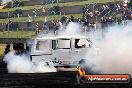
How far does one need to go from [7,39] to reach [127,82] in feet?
64.7

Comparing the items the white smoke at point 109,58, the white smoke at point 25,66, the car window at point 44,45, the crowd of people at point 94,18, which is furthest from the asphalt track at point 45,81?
the crowd of people at point 94,18

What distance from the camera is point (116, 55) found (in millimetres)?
13695

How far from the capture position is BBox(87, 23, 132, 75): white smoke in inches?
523

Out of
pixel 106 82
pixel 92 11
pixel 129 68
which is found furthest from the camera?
pixel 92 11

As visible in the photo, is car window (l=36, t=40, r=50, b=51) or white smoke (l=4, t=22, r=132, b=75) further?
car window (l=36, t=40, r=50, b=51)

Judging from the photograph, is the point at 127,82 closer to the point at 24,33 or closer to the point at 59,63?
the point at 59,63

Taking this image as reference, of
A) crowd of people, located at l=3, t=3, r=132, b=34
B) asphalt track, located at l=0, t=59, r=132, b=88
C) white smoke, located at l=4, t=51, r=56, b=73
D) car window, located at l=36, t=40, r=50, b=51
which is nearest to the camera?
asphalt track, located at l=0, t=59, r=132, b=88

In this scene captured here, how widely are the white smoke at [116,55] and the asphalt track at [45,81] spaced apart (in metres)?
1.21

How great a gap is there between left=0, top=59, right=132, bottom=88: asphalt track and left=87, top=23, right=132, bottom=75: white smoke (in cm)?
121

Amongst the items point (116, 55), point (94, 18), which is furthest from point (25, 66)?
→ point (94, 18)

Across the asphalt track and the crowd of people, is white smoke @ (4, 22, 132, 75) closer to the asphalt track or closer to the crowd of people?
the asphalt track

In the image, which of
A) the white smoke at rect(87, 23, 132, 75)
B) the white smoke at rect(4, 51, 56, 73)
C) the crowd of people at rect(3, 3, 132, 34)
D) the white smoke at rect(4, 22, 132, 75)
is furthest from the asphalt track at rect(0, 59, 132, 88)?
the crowd of people at rect(3, 3, 132, 34)

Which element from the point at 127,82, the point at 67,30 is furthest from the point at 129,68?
the point at 67,30

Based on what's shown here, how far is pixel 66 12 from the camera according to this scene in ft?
103
